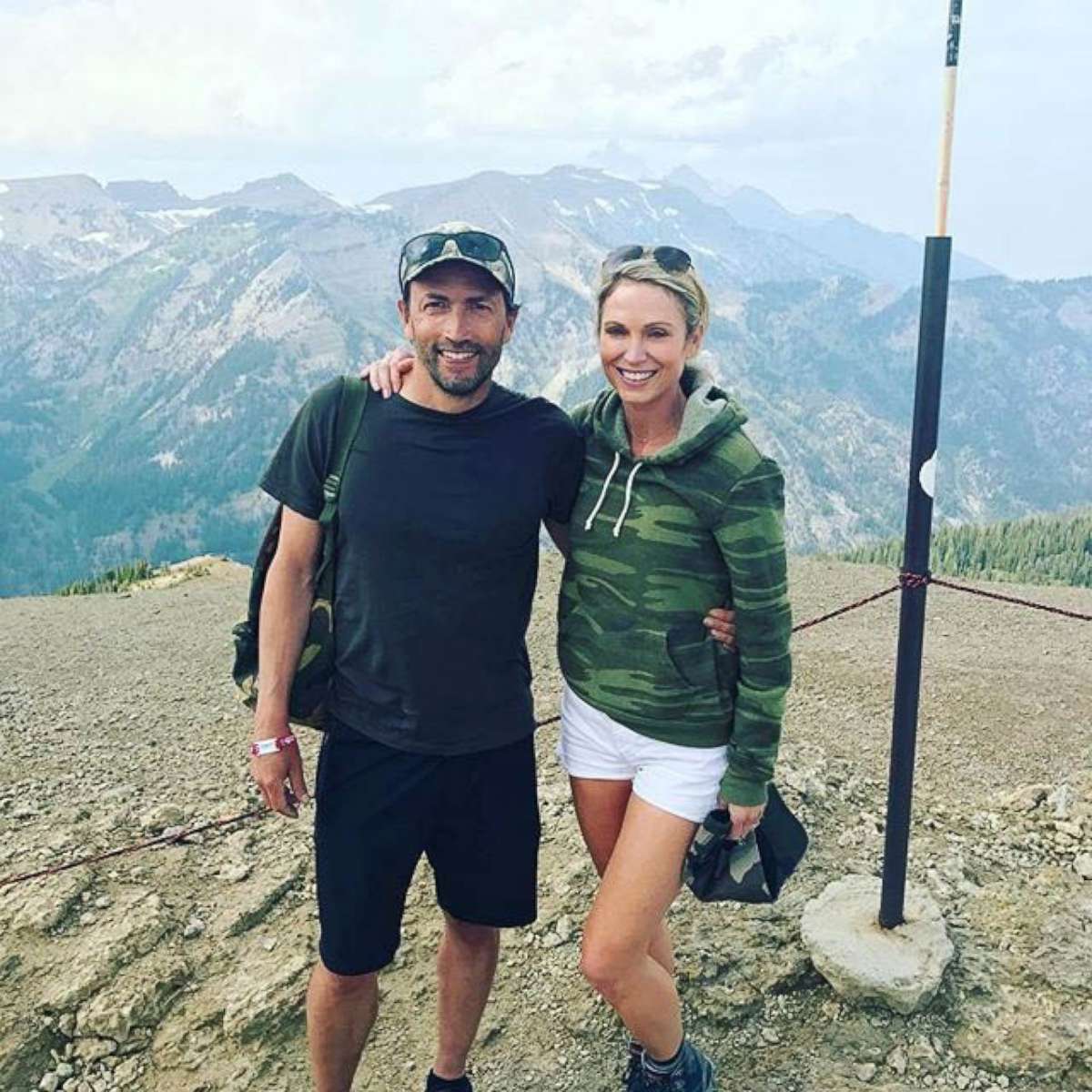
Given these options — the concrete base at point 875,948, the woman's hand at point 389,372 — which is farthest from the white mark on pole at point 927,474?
the woman's hand at point 389,372

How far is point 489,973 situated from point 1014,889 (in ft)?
10.2

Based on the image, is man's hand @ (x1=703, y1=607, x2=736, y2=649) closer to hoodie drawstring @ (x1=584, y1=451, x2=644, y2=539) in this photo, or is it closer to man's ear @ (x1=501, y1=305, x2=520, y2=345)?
hoodie drawstring @ (x1=584, y1=451, x2=644, y2=539)

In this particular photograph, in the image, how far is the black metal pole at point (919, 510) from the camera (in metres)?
3.99

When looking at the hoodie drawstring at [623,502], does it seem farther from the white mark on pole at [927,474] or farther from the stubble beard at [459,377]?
the white mark on pole at [927,474]

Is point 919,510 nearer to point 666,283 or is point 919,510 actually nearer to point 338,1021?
point 666,283

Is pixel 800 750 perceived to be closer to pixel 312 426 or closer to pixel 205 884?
pixel 205 884

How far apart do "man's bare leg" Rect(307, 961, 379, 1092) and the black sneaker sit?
403mm

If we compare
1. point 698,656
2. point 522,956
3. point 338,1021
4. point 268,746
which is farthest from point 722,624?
point 522,956

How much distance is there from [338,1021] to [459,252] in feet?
9.03

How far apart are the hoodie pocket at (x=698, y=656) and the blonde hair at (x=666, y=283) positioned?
0.97 metres

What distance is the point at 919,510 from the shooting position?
173 inches

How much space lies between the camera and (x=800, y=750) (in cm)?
787

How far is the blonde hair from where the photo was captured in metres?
3.31

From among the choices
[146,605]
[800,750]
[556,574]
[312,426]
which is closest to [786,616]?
[312,426]
